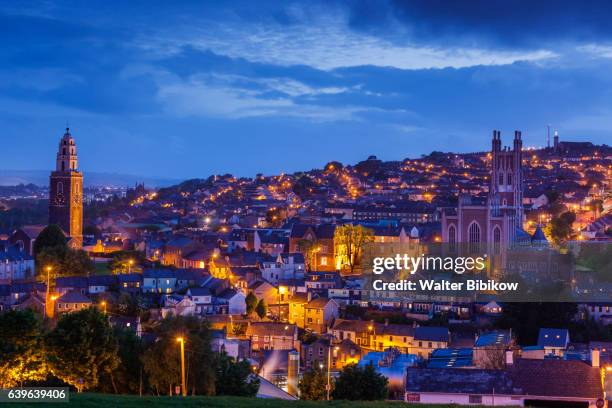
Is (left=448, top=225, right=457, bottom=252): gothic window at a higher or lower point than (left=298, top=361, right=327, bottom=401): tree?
higher

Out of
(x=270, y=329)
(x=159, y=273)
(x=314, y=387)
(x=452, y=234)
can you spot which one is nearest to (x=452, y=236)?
(x=452, y=234)

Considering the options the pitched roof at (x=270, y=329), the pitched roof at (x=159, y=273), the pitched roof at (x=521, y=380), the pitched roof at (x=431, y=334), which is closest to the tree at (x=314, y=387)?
the pitched roof at (x=521, y=380)

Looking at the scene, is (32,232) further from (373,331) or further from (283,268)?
(373,331)

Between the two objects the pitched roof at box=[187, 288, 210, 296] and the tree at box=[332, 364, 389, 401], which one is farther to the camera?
the pitched roof at box=[187, 288, 210, 296]

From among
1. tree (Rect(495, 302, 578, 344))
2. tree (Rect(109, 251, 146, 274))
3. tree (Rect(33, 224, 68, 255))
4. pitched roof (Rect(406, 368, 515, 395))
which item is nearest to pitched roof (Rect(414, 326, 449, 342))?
tree (Rect(495, 302, 578, 344))

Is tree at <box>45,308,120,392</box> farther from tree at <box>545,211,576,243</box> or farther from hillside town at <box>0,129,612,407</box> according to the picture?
tree at <box>545,211,576,243</box>

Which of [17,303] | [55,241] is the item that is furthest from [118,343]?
[55,241]

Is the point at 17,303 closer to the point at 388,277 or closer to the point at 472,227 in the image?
the point at 388,277
